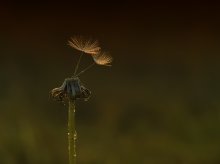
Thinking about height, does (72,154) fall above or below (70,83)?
below

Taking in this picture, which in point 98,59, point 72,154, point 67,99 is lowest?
point 72,154

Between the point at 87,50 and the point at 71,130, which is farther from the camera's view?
the point at 87,50

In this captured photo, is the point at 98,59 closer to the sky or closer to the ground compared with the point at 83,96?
closer to the sky

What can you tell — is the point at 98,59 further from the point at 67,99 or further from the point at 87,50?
the point at 67,99

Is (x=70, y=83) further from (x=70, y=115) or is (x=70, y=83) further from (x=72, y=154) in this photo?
(x=72, y=154)

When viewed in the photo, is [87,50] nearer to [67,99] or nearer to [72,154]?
[67,99]

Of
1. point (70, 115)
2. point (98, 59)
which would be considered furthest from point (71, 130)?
point (98, 59)
